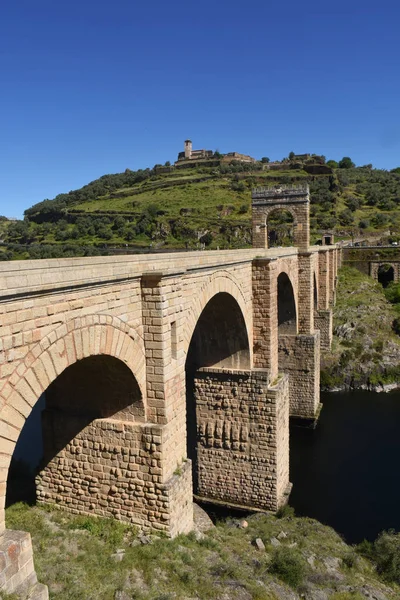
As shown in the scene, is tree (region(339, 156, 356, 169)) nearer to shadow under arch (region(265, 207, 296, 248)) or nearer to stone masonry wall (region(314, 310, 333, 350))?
shadow under arch (region(265, 207, 296, 248))

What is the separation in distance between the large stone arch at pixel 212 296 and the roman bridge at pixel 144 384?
4cm

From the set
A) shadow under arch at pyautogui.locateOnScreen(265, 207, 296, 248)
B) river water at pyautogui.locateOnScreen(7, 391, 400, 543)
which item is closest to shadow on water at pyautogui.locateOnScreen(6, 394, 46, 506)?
river water at pyautogui.locateOnScreen(7, 391, 400, 543)

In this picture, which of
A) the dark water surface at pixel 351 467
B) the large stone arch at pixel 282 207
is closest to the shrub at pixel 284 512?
the dark water surface at pixel 351 467

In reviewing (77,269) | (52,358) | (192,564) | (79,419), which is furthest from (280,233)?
(52,358)

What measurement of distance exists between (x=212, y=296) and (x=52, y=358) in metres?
5.43

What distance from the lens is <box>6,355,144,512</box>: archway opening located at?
7.95 m

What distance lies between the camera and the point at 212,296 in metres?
10.6

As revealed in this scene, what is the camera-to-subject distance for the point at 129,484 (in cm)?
808

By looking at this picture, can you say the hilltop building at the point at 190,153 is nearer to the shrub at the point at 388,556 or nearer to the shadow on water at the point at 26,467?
the shadow on water at the point at 26,467

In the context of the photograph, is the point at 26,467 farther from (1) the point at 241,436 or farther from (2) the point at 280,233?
(2) the point at 280,233

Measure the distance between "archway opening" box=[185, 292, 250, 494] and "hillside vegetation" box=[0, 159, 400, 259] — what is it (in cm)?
2163

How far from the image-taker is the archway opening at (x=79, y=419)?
7.95 m

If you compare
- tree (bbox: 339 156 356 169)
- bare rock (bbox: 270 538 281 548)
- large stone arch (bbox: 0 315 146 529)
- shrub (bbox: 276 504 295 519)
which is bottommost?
shrub (bbox: 276 504 295 519)

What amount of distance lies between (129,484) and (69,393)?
193cm
